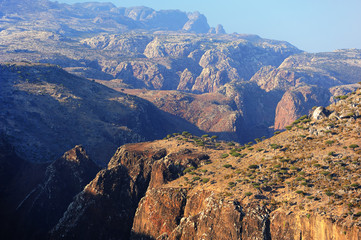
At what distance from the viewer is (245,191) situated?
85688 millimetres

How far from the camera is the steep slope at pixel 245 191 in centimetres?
7175

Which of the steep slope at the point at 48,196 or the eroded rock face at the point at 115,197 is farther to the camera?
the steep slope at the point at 48,196

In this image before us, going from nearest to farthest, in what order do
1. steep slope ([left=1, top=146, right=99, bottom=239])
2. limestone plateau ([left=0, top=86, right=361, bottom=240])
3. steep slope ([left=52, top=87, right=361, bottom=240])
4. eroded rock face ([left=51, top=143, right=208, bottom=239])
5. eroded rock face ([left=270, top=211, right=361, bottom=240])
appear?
eroded rock face ([left=270, top=211, right=361, bottom=240]) → steep slope ([left=52, top=87, right=361, bottom=240]) → limestone plateau ([left=0, top=86, right=361, bottom=240]) → eroded rock face ([left=51, top=143, right=208, bottom=239]) → steep slope ([left=1, top=146, right=99, bottom=239])

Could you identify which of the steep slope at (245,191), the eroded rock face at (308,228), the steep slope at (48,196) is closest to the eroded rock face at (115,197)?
the steep slope at (245,191)

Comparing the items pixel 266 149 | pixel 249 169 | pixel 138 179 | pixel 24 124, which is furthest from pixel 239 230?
pixel 24 124

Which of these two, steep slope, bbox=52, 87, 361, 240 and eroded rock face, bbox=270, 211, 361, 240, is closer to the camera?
eroded rock face, bbox=270, 211, 361, 240

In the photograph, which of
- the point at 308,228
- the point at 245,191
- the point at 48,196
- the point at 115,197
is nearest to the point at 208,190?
the point at 245,191

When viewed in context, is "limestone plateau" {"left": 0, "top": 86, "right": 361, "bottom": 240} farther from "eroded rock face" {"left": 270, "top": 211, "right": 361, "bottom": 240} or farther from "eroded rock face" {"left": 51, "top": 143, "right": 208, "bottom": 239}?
"eroded rock face" {"left": 51, "top": 143, "right": 208, "bottom": 239}

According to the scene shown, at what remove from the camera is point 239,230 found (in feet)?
247

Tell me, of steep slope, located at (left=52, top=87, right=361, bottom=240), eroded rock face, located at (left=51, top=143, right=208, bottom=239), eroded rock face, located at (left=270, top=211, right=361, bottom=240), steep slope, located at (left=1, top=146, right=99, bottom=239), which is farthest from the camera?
steep slope, located at (left=1, top=146, right=99, bottom=239)

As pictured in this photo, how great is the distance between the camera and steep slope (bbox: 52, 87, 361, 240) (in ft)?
235

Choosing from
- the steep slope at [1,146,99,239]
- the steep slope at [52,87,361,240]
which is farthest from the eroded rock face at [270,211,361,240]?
the steep slope at [1,146,99,239]

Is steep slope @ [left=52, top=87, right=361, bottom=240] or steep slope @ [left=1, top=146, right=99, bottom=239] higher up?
steep slope @ [left=52, top=87, right=361, bottom=240]

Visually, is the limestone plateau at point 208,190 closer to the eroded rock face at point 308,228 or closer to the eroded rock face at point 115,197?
the eroded rock face at point 308,228
